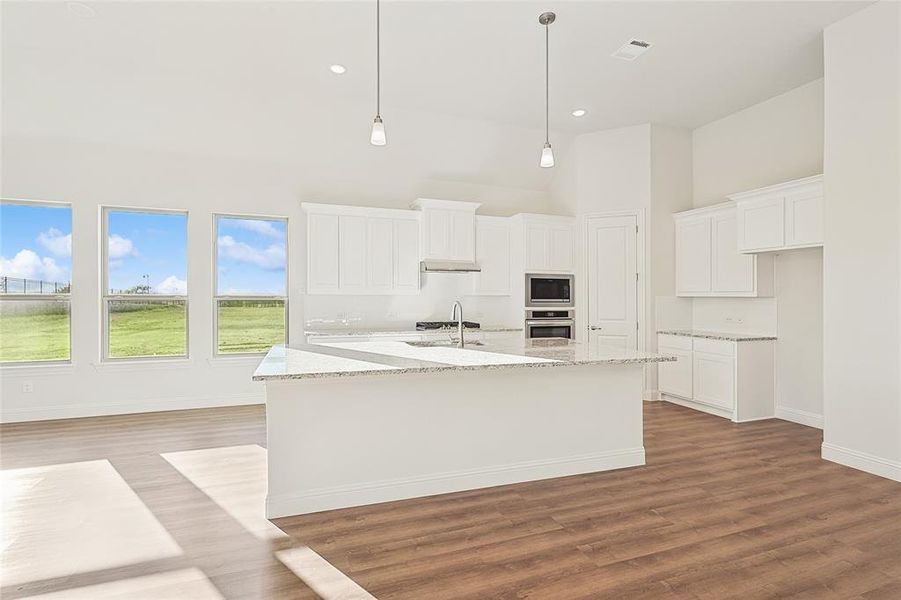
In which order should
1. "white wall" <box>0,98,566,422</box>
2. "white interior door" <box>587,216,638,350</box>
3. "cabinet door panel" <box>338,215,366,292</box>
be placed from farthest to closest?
"white interior door" <box>587,216,638,350</box> < "cabinet door panel" <box>338,215,366,292</box> < "white wall" <box>0,98,566,422</box>

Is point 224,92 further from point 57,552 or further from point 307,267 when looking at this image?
point 57,552

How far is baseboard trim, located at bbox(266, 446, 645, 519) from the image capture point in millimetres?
2793

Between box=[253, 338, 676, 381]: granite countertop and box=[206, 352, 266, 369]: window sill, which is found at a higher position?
box=[253, 338, 676, 381]: granite countertop

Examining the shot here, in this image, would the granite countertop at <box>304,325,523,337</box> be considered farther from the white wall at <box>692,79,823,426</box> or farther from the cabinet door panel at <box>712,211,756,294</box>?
the white wall at <box>692,79,823,426</box>

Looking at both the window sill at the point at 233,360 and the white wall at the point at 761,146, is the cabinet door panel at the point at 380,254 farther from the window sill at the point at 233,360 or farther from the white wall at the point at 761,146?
the white wall at the point at 761,146

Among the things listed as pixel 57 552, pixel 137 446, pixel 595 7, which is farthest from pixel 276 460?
pixel 595 7

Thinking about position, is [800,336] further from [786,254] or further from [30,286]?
[30,286]

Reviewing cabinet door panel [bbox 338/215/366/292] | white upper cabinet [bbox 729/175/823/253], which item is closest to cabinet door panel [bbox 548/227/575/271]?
white upper cabinet [bbox 729/175/823/253]

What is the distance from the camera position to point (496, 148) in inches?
243

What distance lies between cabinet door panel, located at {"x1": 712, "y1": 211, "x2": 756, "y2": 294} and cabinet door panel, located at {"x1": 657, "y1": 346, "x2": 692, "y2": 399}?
86 centimetres

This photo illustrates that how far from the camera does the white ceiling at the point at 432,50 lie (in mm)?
3611

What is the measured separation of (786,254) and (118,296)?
7329 millimetres

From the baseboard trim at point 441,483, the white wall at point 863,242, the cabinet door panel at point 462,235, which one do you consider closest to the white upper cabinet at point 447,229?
the cabinet door panel at point 462,235

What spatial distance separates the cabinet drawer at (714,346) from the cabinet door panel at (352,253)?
3.92 m
